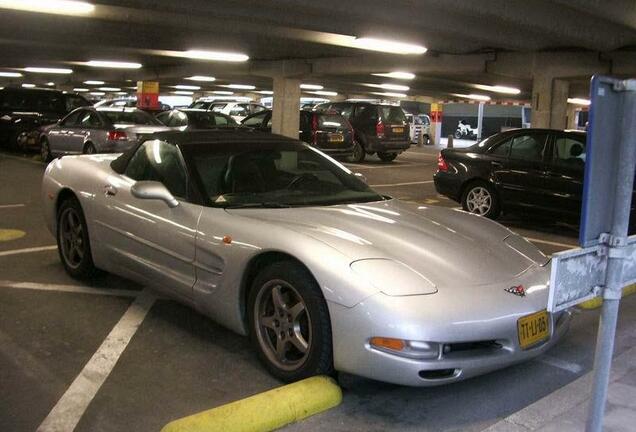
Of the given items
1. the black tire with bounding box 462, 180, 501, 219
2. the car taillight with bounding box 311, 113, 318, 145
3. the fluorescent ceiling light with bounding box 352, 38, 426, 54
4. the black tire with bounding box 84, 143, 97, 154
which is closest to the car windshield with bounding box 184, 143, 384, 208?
the black tire with bounding box 462, 180, 501, 219

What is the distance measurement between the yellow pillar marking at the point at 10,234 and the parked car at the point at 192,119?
28.5 feet

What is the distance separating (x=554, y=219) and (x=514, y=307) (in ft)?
19.6

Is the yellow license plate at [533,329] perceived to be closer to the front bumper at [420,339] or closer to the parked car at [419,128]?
the front bumper at [420,339]

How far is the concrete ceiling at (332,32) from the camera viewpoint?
10805mm

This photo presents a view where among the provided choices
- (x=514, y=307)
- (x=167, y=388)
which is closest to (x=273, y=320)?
(x=167, y=388)

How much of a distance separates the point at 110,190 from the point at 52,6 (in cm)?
858

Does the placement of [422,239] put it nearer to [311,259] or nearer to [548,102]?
[311,259]

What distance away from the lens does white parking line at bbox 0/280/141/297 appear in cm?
526

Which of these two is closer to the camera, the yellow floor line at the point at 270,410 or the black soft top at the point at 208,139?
the yellow floor line at the point at 270,410

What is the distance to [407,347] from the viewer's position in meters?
3.17

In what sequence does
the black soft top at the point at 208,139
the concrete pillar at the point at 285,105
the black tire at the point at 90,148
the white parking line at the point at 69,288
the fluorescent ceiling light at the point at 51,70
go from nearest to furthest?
the black soft top at the point at 208,139 < the white parking line at the point at 69,288 < the black tire at the point at 90,148 < the concrete pillar at the point at 285,105 < the fluorescent ceiling light at the point at 51,70

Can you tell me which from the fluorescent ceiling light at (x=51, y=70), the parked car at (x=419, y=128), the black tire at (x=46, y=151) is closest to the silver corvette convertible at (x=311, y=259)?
the black tire at (x=46, y=151)

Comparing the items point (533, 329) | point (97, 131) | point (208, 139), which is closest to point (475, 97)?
point (97, 131)

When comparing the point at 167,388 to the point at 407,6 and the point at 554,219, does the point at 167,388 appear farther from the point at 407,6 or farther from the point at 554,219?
the point at 407,6
